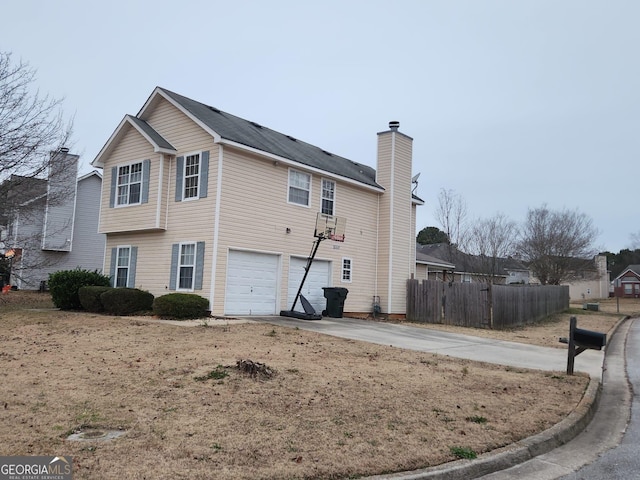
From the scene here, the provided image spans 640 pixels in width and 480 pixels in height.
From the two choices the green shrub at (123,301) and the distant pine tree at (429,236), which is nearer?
the green shrub at (123,301)

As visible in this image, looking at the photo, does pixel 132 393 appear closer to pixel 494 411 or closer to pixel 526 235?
pixel 494 411

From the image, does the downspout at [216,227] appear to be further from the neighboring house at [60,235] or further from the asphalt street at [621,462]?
the asphalt street at [621,462]

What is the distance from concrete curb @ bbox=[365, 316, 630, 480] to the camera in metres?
4.34

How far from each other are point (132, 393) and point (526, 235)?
1602 inches

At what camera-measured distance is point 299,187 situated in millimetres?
18141

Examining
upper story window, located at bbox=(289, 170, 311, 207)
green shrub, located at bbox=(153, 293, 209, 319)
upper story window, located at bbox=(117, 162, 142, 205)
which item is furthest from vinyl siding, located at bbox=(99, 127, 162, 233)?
upper story window, located at bbox=(289, 170, 311, 207)

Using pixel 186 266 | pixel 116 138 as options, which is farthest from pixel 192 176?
pixel 116 138

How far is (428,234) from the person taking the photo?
61812mm

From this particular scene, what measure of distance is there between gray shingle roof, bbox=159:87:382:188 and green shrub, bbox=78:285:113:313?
Answer: 631cm

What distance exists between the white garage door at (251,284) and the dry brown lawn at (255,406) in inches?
198

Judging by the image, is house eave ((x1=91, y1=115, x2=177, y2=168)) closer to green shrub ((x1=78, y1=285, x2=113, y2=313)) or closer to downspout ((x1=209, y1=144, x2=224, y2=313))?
downspout ((x1=209, y1=144, x2=224, y2=313))

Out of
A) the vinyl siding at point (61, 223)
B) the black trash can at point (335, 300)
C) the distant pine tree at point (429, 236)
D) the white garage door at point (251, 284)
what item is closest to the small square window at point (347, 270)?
the black trash can at point (335, 300)

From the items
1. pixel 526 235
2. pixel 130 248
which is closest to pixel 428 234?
pixel 526 235

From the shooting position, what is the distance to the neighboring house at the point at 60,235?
76.6 ft
